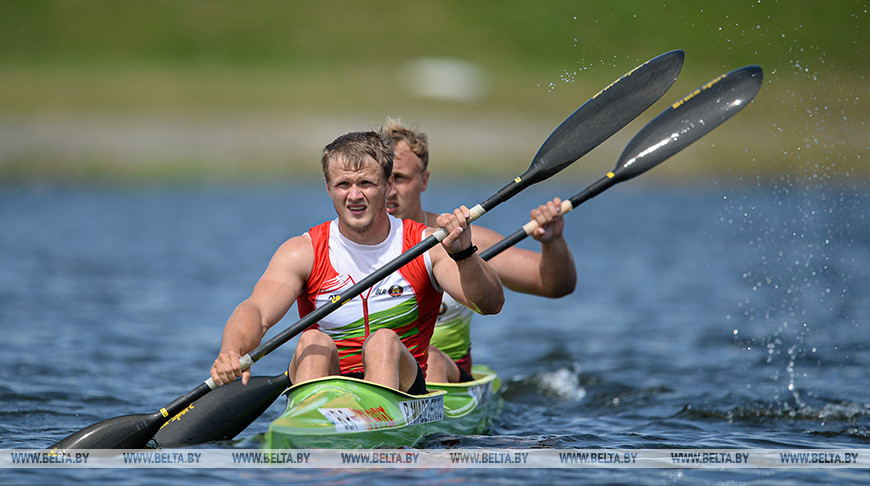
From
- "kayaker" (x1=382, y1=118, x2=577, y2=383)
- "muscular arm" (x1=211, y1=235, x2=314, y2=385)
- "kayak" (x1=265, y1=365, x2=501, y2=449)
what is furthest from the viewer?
"kayaker" (x1=382, y1=118, x2=577, y2=383)

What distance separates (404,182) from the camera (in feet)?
21.9

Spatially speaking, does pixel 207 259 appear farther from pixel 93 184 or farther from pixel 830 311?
pixel 93 184

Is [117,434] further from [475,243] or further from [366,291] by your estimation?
[475,243]

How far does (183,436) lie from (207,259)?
453 inches

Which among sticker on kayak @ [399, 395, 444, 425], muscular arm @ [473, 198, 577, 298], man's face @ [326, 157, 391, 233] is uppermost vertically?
man's face @ [326, 157, 391, 233]

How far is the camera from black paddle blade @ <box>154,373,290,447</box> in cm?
598

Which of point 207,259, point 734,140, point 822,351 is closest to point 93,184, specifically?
point 207,259

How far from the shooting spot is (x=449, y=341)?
7.06 meters

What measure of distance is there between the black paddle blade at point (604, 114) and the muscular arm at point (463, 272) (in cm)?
112

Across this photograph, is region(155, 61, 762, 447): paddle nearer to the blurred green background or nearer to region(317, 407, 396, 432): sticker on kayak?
region(317, 407, 396, 432): sticker on kayak

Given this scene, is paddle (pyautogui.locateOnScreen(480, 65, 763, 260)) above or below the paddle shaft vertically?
above

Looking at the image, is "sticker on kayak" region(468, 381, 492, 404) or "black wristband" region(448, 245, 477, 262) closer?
"black wristband" region(448, 245, 477, 262)

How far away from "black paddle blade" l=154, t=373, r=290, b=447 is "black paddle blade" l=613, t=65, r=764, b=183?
9.23 feet

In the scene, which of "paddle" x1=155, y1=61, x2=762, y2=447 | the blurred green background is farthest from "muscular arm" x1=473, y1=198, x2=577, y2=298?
the blurred green background
